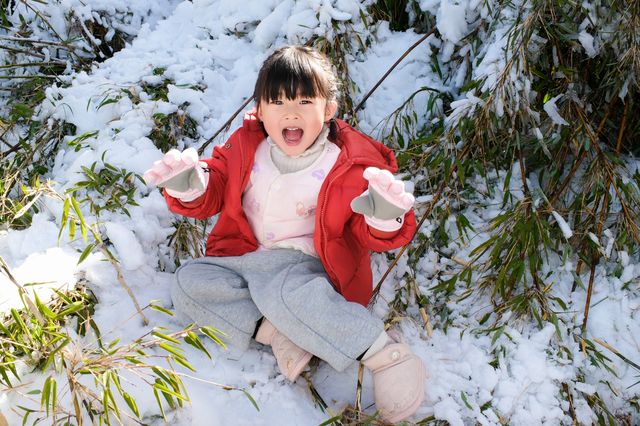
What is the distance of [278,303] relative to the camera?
1739mm

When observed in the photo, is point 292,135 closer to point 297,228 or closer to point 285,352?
point 297,228

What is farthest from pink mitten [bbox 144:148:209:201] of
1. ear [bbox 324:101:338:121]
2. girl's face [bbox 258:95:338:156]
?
ear [bbox 324:101:338:121]

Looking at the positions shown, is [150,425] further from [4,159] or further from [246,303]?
[4,159]

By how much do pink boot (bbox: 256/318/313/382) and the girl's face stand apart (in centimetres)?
53

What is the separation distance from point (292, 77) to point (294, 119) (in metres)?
0.12

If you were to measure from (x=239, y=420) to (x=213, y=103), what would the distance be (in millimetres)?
1361

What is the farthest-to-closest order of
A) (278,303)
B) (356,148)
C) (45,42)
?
(45,42) → (356,148) → (278,303)

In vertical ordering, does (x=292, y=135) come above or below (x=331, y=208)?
above

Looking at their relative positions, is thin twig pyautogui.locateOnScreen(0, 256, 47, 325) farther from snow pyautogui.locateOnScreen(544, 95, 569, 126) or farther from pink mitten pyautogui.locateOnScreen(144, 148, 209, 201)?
snow pyautogui.locateOnScreen(544, 95, 569, 126)

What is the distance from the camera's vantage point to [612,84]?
1986 millimetres

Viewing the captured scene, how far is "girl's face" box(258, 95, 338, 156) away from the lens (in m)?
1.72

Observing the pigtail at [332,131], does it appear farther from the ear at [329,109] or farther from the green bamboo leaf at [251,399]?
the green bamboo leaf at [251,399]

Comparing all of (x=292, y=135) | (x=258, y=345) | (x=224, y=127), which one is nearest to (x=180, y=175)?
(x=292, y=135)

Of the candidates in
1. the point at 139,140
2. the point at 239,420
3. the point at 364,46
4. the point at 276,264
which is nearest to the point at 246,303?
the point at 276,264
